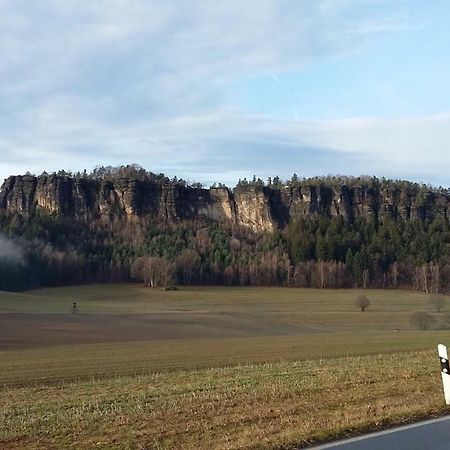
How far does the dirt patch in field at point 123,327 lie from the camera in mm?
52775

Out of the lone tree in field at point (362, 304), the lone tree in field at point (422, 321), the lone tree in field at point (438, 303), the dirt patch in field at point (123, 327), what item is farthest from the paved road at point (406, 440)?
the lone tree in field at point (438, 303)

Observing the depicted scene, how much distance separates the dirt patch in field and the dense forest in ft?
147

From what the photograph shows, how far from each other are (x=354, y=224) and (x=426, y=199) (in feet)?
65.9

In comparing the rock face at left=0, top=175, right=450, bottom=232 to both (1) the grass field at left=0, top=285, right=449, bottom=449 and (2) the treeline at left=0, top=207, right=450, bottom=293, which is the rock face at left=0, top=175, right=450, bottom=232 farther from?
(1) the grass field at left=0, top=285, right=449, bottom=449

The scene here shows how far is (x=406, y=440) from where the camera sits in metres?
9.30

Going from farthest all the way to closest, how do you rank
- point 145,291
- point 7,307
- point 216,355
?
point 145,291 → point 7,307 → point 216,355

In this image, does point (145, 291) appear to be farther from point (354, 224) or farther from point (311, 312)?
point (354, 224)

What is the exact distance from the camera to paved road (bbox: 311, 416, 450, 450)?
8914 mm

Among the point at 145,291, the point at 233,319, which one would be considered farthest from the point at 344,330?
the point at 145,291

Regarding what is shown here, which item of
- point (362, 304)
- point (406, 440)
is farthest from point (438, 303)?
point (406, 440)

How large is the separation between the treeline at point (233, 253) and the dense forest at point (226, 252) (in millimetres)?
208

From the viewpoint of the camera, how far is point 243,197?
598 feet

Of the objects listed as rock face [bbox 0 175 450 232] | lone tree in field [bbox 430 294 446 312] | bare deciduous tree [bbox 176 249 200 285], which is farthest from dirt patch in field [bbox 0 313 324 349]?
rock face [bbox 0 175 450 232]

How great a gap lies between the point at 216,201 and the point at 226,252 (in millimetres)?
44213
